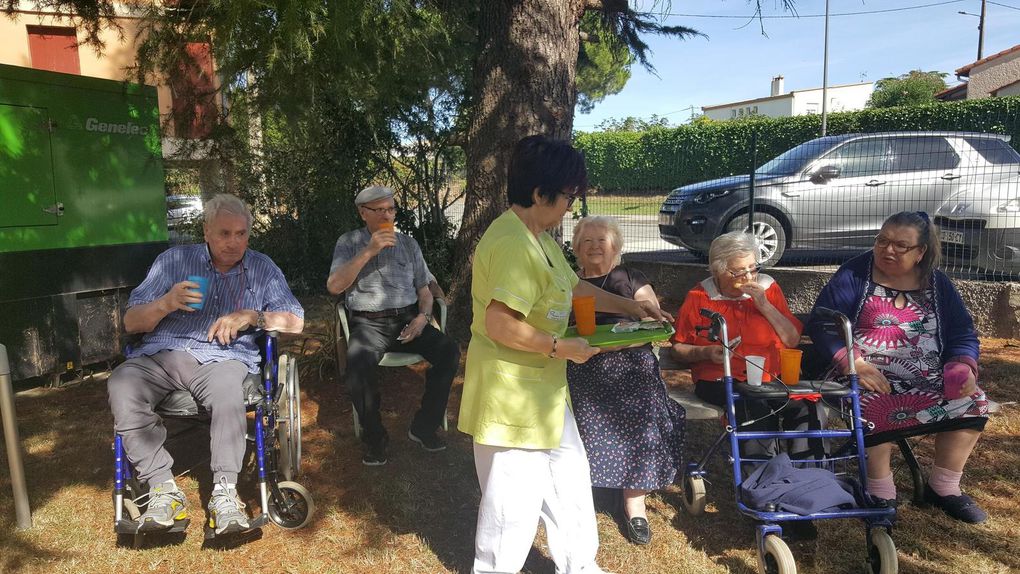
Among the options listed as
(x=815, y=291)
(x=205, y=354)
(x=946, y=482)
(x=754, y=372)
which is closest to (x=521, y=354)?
(x=754, y=372)

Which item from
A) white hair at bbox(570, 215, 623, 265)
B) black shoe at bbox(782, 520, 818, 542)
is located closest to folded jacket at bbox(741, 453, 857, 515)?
black shoe at bbox(782, 520, 818, 542)

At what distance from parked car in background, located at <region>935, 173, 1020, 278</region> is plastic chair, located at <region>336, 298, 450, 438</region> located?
4600 mm

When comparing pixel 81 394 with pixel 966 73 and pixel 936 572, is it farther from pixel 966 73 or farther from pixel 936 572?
pixel 966 73

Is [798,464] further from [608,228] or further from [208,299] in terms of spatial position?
[208,299]

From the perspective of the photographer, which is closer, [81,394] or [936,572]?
[936,572]

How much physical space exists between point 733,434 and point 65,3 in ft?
15.4

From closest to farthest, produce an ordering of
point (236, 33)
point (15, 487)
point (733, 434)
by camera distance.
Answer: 1. point (733, 434)
2. point (15, 487)
3. point (236, 33)

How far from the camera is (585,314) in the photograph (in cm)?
273

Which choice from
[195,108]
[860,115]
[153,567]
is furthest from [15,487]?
[860,115]

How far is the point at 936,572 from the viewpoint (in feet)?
9.04

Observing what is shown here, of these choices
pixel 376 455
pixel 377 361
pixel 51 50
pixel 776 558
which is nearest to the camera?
pixel 776 558

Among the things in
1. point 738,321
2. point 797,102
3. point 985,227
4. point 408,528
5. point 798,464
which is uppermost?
point 797,102

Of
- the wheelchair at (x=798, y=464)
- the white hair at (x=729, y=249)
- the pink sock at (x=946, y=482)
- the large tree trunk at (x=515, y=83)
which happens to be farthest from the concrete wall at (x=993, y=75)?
the wheelchair at (x=798, y=464)

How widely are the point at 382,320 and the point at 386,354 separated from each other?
213 mm
